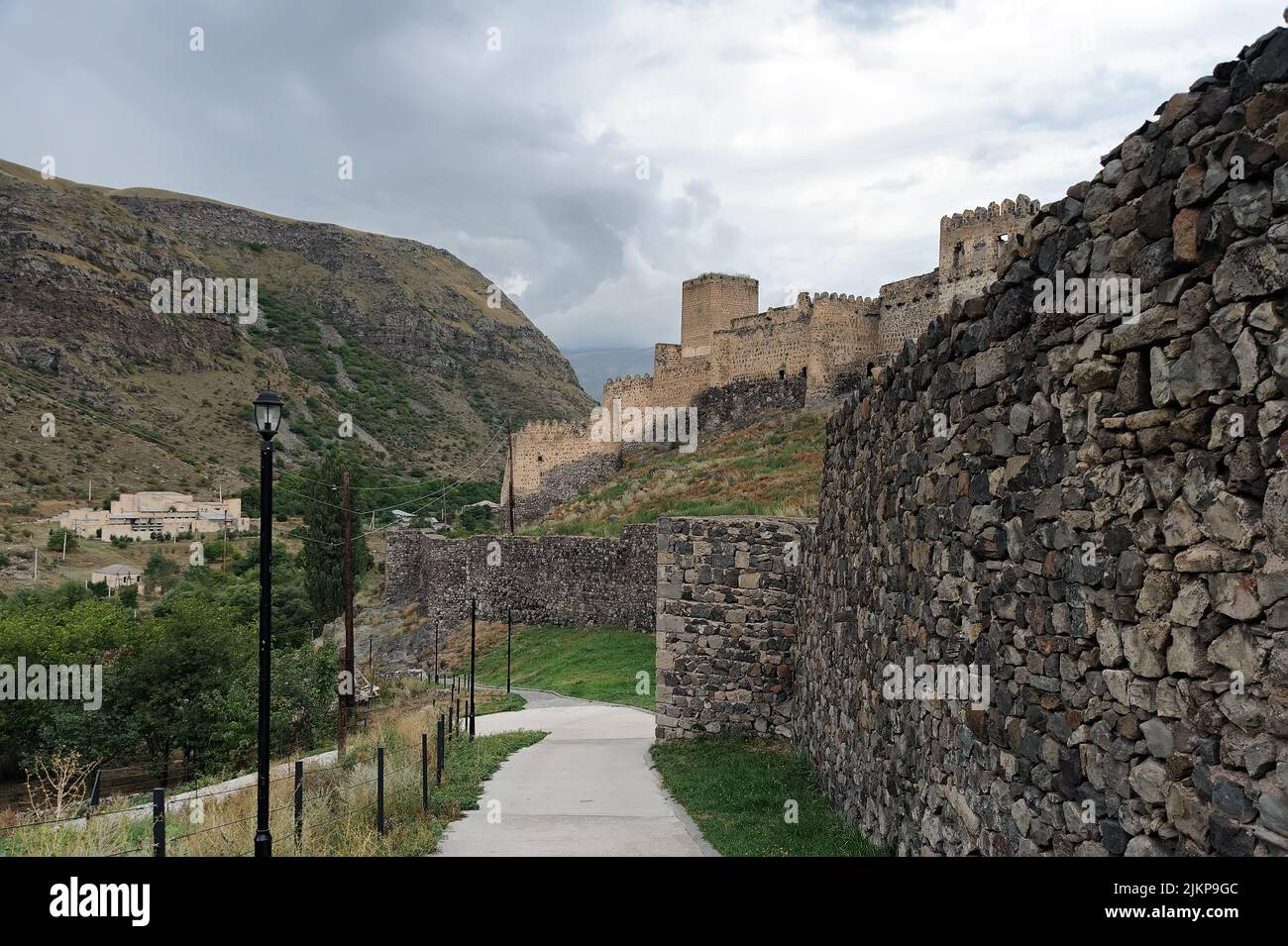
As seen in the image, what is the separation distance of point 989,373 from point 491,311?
165302 millimetres

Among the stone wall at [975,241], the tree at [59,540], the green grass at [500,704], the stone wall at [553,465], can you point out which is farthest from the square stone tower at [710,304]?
the tree at [59,540]

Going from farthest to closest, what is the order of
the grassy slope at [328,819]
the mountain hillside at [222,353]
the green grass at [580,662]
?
the mountain hillside at [222,353], the green grass at [580,662], the grassy slope at [328,819]

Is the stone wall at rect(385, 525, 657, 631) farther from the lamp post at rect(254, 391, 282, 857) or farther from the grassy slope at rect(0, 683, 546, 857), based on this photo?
the lamp post at rect(254, 391, 282, 857)

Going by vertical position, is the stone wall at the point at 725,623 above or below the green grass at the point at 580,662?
above

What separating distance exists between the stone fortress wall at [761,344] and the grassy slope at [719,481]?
2883 millimetres

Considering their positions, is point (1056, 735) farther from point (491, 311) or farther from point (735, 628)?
point (491, 311)

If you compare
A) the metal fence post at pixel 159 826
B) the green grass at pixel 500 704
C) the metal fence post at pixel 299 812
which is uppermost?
the metal fence post at pixel 159 826

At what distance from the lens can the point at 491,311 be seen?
166 metres

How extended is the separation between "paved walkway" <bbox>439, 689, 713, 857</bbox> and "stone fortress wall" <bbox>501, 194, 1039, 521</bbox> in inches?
1139

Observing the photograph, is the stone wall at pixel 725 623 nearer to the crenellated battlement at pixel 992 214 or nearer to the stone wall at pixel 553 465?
the crenellated battlement at pixel 992 214

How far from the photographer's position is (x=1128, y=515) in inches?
154

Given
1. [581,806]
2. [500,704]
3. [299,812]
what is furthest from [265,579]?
[500,704]

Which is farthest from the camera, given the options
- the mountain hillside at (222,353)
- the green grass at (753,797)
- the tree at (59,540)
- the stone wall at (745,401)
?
the mountain hillside at (222,353)

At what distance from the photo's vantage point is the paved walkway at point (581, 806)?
9234mm
